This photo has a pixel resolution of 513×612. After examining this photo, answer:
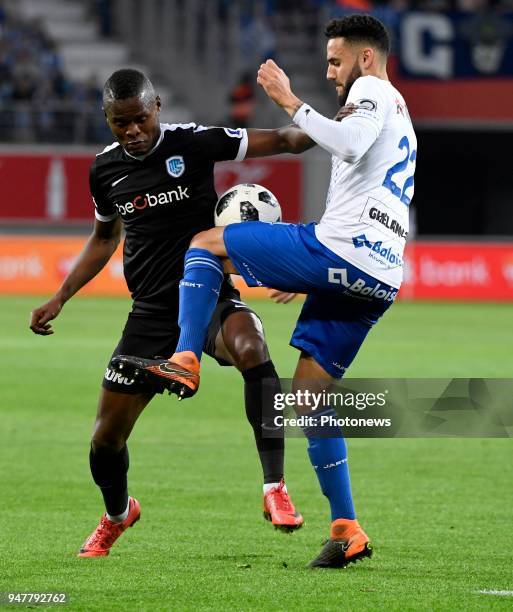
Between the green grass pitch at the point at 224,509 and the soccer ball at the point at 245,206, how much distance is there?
159 centimetres

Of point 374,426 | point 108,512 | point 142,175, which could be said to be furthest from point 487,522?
point 142,175

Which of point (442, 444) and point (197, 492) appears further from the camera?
point (442, 444)

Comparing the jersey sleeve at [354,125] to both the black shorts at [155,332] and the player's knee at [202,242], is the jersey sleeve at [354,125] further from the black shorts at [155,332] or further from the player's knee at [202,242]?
the black shorts at [155,332]

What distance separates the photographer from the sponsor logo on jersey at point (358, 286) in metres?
6.09

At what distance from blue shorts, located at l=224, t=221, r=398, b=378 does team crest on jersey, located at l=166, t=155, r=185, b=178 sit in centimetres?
56

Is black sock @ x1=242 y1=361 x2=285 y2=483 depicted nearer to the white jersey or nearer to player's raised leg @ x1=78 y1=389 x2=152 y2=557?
player's raised leg @ x1=78 y1=389 x2=152 y2=557

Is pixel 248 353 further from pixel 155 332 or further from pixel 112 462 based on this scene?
pixel 112 462

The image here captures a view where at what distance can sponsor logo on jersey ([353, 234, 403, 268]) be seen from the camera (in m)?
6.04

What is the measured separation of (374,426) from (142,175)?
1.60 metres

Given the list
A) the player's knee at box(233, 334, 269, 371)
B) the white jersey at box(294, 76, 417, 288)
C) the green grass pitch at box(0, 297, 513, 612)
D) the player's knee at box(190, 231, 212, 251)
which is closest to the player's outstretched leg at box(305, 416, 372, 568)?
the green grass pitch at box(0, 297, 513, 612)

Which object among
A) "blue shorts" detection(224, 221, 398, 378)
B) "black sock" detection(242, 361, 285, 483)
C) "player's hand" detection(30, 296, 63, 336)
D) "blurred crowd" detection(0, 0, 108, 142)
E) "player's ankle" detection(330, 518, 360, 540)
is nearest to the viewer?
"blue shorts" detection(224, 221, 398, 378)

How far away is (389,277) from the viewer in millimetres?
6152

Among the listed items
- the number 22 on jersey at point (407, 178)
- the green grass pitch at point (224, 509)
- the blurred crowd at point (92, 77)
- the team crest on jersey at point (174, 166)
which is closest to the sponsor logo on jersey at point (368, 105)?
the number 22 on jersey at point (407, 178)

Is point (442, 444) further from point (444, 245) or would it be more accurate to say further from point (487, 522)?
point (444, 245)
